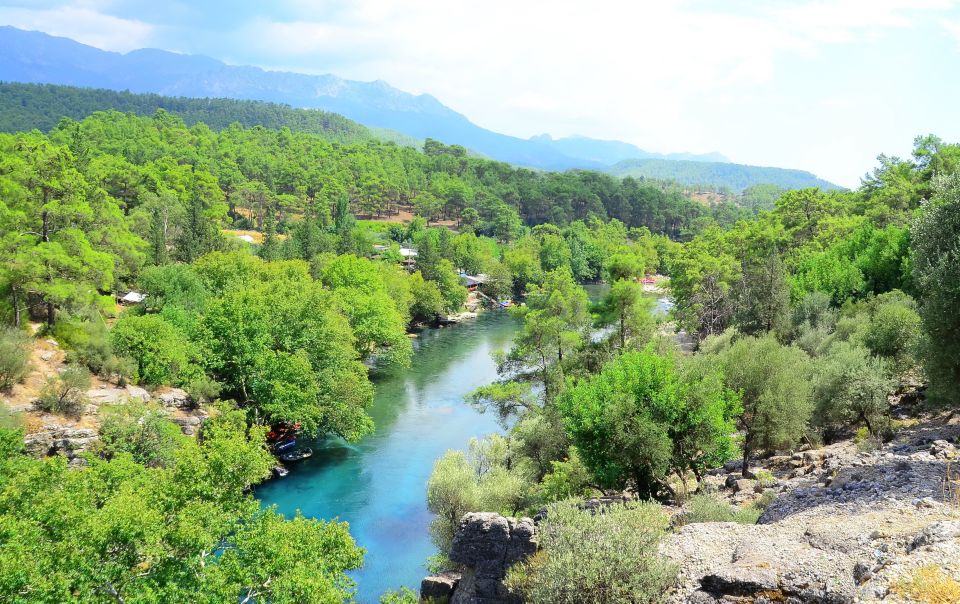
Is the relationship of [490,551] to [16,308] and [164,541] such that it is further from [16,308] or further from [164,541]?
[16,308]

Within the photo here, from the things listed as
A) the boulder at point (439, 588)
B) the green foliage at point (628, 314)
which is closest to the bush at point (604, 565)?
the boulder at point (439, 588)

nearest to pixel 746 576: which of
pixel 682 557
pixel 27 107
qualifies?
pixel 682 557

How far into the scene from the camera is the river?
2227 cm

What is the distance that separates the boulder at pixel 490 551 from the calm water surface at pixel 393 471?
753 cm

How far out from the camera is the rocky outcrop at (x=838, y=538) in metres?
8.75

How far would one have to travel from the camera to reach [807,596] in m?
8.95

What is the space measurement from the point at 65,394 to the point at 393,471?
14.0m

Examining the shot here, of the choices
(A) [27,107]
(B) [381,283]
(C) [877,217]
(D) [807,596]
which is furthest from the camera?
(A) [27,107]

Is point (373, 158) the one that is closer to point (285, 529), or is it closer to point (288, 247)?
point (288, 247)

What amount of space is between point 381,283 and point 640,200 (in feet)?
301

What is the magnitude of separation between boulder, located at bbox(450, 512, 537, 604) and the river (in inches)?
294

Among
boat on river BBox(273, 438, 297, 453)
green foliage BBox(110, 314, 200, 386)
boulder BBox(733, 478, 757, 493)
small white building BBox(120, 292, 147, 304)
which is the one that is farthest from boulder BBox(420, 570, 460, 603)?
small white building BBox(120, 292, 147, 304)

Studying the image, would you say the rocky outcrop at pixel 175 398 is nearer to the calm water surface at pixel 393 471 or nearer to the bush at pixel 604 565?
the calm water surface at pixel 393 471

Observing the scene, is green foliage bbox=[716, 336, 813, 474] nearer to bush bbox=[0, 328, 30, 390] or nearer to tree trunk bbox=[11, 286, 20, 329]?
bush bbox=[0, 328, 30, 390]
